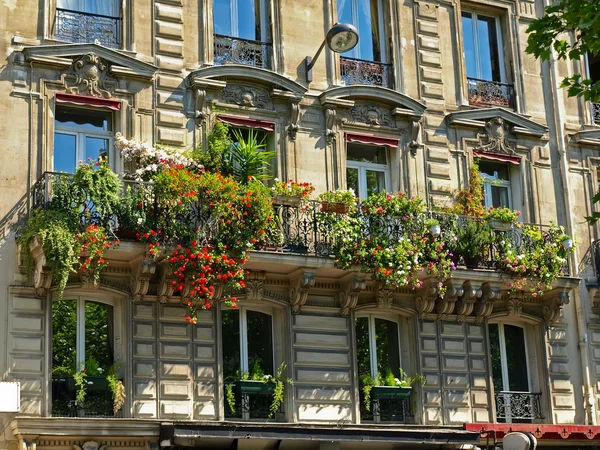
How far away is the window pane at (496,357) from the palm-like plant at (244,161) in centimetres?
554

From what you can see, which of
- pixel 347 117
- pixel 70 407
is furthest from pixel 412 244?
pixel 70 407

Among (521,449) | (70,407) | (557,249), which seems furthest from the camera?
(557,249)

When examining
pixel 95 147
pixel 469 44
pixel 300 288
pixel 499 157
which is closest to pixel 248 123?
pixel 95 147

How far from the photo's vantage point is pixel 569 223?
80.5 feet

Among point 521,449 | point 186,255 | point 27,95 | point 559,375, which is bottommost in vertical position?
point 521,449

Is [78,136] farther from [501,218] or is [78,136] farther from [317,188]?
[501,218]

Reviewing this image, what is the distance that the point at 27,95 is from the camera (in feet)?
66.6

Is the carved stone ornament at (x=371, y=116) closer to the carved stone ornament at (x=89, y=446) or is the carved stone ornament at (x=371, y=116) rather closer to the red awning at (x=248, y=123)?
the red awning at (x=248, y=123)

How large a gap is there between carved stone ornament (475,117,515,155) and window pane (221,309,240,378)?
21.2 feet

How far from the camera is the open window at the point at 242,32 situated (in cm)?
2241

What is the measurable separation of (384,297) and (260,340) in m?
2.42

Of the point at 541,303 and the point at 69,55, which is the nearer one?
the point at 69,55

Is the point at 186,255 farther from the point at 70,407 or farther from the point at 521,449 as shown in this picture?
the point at 521,449

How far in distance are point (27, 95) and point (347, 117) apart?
6.06 m
